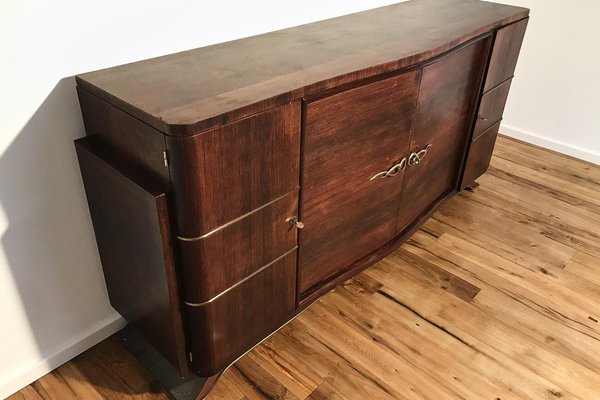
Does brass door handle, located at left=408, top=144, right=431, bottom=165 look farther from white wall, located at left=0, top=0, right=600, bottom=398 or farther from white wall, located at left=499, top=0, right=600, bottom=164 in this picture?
white wall, located at left=499, top=0, right=600, bottom=164

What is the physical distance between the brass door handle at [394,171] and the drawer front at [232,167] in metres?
0.35

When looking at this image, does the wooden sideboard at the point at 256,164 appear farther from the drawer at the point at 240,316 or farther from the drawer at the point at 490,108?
the drawer at the point at 490,108

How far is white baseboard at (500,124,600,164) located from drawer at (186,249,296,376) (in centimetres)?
167

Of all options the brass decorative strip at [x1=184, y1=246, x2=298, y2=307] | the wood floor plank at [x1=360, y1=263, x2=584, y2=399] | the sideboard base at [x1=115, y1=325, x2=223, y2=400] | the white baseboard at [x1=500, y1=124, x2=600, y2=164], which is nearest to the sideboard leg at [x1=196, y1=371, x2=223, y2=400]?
the sideboard base at [x1=115, y1=325, x2=223, y2=400]

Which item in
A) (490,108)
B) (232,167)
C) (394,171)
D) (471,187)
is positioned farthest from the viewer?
(471,187)

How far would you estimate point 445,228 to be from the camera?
5.70 ft

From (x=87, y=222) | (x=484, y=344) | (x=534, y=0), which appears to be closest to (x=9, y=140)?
(x=87, y=222)

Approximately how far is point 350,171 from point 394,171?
20cm

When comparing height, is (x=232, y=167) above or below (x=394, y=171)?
above

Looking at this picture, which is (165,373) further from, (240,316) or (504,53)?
(504,53)

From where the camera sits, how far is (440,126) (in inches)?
57.2

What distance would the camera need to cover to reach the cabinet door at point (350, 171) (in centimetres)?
106

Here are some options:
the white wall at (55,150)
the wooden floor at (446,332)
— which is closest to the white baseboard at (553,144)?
the wooden floor at (446,332)

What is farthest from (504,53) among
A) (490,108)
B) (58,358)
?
(58,358)
